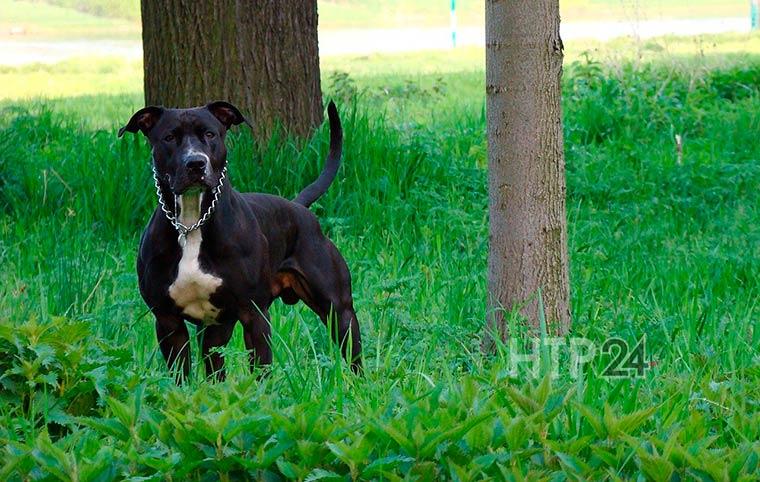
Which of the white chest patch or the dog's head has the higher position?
the dog's head

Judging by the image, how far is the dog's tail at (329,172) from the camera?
5734 millimetres

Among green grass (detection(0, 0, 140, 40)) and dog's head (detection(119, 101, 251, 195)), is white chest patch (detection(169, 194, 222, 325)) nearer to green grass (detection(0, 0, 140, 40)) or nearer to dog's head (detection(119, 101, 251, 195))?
dog's head (detection(119, 101, 251, 195))

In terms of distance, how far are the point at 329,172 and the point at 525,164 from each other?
1318 mm

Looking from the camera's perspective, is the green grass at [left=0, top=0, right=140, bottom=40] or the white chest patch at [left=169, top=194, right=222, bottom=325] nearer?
the white chest patch at [left=169, top=194, right=222, bottom=325]

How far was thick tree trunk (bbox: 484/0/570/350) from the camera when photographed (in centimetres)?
473

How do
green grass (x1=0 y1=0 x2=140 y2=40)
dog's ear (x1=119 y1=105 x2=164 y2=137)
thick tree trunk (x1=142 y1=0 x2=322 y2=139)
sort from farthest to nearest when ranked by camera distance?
green grass (x1=0 y1=0 x2=140 y2=40) → thick tree trunk (x1=142 y1=0 x2=322 y2=139) → dog's ear (x1=119 y1=105 x2=164 y2=137)

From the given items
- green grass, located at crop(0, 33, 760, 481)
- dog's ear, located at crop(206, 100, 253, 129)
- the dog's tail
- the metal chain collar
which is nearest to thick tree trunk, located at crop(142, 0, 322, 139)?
green grass, located at crop(0, 33, 760, 481)

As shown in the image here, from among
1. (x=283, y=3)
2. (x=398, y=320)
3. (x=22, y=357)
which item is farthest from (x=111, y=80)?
(x=22, y=357)

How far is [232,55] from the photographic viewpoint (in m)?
7.65

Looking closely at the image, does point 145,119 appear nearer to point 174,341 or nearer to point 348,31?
point 174,341

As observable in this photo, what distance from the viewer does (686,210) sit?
7863 mm

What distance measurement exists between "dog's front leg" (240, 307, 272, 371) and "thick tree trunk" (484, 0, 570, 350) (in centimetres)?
88

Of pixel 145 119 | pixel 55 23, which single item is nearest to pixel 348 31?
pixel 55 23

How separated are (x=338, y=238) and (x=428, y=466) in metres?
3.99
